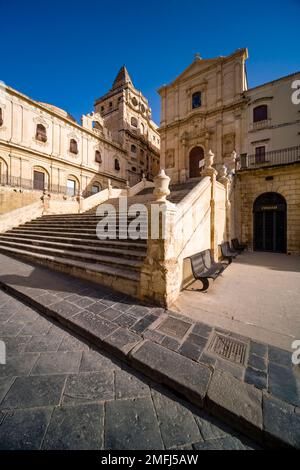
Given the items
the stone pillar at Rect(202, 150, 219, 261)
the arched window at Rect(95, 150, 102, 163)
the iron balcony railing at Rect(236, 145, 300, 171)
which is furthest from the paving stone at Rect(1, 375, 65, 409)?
the arched window at Rect(95, 150, 102, 163)

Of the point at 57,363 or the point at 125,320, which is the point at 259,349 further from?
the point at 57,363

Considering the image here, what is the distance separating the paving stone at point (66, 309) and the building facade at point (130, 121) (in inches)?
1095

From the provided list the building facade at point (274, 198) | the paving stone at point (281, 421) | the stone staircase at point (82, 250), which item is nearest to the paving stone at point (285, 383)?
the paving stone at point (281, 421)

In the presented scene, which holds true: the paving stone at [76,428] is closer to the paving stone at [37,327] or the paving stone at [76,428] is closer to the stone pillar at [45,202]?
the paving stone at [37,327]

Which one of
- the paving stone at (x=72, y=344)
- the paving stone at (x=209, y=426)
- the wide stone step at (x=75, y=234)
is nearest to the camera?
the paving stone at (x=209, y=426)

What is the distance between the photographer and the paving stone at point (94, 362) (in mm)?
2213

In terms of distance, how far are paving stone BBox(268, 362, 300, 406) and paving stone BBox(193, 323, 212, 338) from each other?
80 cm

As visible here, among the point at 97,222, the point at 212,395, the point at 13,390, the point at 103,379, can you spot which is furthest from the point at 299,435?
the point at 97,222

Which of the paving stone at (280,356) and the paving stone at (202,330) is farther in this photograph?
the paving stone at (202,330)

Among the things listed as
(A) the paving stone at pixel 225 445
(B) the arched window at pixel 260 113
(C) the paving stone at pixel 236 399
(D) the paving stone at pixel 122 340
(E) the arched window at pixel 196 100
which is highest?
(E) the arched window at pixel 196 100

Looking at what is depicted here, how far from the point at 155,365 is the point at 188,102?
83.0 ft

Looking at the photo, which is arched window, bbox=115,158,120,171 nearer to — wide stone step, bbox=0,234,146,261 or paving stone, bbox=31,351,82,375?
wide stone step, bbox=0,234,146,261

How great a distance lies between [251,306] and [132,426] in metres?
2.96

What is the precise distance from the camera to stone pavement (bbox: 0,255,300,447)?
163 cm
